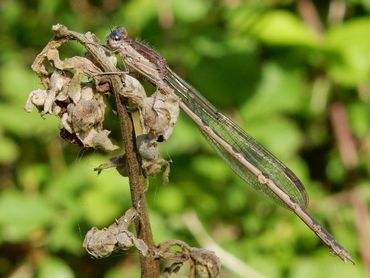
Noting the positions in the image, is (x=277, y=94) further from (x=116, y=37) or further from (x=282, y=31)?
(x=116, y=37)

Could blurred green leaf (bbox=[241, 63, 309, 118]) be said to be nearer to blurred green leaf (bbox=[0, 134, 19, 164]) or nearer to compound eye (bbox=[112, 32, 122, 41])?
blurred green leaf (bbox=[0, 134, 19, 164])

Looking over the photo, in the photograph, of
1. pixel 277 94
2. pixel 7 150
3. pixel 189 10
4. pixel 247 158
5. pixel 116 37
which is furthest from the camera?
pixel 189 10

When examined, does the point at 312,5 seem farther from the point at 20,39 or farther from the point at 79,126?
the point at 79,126

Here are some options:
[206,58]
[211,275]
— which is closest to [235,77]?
[206,58]

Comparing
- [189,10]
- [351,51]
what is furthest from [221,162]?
[189,10]

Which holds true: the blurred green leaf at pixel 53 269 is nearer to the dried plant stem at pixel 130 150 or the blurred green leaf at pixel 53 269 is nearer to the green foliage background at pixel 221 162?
the green foliage background at pixel 221 162

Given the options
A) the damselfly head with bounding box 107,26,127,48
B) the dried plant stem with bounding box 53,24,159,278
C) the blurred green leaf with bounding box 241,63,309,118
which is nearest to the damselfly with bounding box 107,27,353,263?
the damselfly head with bounding box 107,26,127,48
